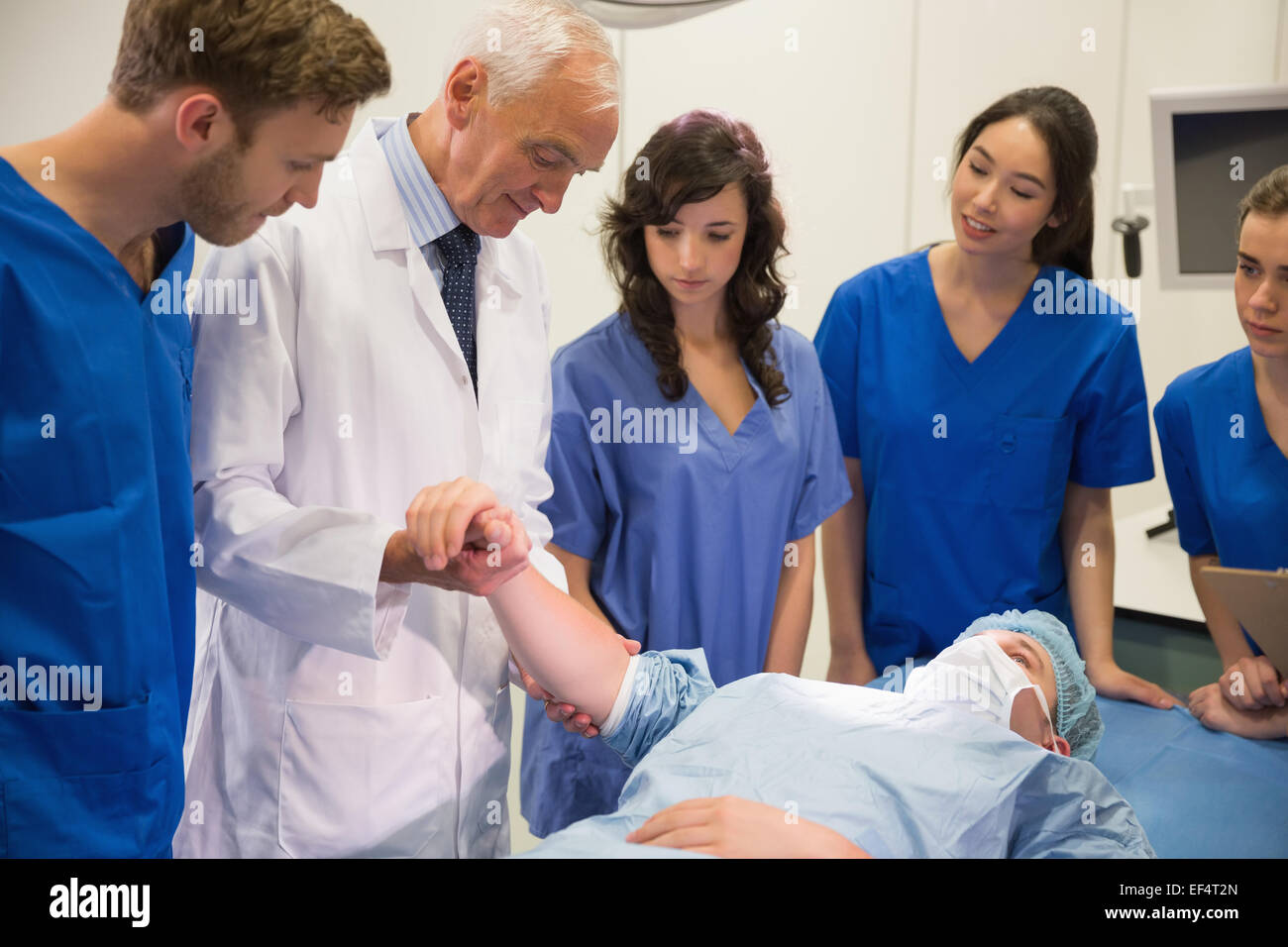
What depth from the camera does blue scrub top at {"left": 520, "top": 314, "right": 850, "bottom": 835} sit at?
1.65m

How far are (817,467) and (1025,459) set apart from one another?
0.35 metres

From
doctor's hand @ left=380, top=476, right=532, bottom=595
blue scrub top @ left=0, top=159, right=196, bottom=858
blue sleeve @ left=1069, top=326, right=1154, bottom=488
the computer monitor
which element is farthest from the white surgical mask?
the computer monitor

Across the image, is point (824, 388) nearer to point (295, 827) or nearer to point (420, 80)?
point (295, 827)

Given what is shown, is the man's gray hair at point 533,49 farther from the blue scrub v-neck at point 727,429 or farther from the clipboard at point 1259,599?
the clipboard at point 1259,599

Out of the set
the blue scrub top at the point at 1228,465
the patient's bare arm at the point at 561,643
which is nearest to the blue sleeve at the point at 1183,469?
the blue scrub top at the point at 1228,465

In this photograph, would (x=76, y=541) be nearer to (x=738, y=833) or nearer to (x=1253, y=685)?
(x=738, y=833)

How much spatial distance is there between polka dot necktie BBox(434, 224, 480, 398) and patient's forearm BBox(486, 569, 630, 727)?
0.26 m

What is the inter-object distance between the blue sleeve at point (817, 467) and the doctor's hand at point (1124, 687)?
1.69 ft

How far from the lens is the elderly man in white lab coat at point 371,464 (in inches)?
44.5

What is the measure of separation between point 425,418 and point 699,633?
64 centimetres

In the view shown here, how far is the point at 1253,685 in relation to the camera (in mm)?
1691

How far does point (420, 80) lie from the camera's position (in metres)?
2.50

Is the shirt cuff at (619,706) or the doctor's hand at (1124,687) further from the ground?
the shirt cuff at (619,706)
